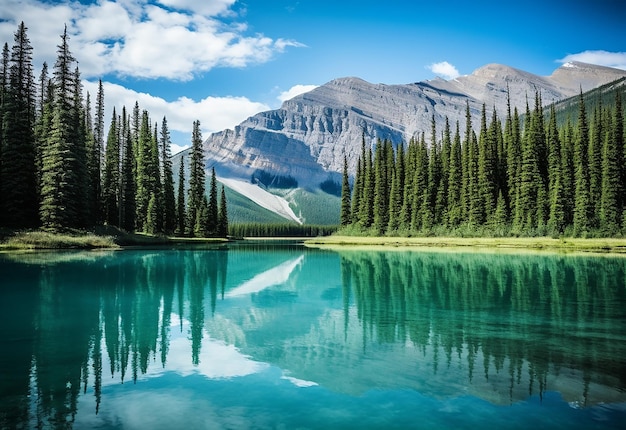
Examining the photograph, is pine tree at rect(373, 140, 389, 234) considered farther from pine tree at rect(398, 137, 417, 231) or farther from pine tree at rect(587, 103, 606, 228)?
pine tree at rect(587, 103, 606, 228)

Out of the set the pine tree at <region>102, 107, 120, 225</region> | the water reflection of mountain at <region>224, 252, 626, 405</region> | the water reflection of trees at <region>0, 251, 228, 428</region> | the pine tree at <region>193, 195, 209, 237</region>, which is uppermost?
the pine tree at <region>102, 107, 120, 225</region>

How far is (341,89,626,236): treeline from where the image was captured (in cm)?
7106

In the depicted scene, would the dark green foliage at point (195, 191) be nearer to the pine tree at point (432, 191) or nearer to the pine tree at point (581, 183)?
the pine tree at point (432, 191)

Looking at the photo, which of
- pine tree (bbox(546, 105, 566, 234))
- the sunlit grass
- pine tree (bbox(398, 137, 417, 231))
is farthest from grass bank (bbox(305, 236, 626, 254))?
the sunlit grass

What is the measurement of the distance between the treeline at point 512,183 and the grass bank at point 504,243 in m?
4.69

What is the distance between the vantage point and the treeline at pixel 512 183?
7106 centimetres

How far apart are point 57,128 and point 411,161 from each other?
2777 inches

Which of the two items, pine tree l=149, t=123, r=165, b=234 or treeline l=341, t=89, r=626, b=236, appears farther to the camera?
pine tree l=149, t=123, r=165, b=234

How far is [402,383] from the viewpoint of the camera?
1047 cm

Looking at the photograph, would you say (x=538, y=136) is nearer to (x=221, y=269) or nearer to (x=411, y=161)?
(x=411, y=161)

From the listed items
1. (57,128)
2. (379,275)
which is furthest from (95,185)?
(379,275)

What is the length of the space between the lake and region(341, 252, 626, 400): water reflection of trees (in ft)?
0.27

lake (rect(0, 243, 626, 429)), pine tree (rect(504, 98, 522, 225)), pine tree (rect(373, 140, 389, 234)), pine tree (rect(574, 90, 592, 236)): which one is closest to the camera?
lake (rect(0, 243, 626, 429))

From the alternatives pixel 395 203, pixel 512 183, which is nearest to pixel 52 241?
pixel 395 203
